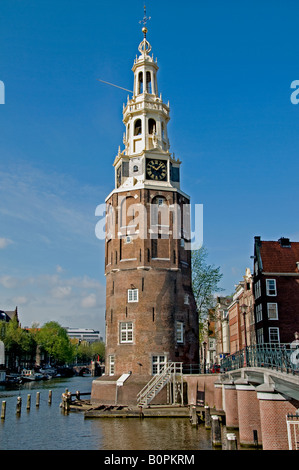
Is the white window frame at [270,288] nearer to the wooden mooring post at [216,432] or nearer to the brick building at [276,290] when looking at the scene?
the brick building at [276,290]

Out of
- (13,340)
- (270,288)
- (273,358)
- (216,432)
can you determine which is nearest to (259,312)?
(270,288)

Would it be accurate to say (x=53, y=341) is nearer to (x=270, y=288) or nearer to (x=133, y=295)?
(x=133, y=295)

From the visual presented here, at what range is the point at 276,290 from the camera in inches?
1829

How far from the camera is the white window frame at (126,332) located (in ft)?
139

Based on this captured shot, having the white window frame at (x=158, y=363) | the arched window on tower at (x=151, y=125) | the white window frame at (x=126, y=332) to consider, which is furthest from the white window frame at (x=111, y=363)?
the arched window on tower at (x=151, y=125)

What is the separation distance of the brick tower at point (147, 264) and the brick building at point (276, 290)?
24.0 feet

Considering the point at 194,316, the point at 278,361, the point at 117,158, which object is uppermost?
the point at 117,158

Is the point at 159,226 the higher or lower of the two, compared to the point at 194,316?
higher

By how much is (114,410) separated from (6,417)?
9.62 m

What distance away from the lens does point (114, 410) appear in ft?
114

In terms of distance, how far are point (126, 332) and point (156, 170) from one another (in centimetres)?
1702
